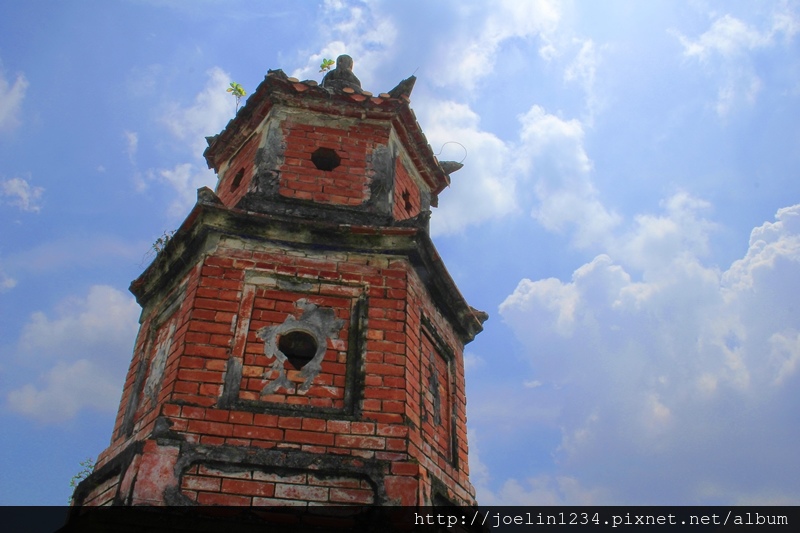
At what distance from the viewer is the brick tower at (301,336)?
4512 mm

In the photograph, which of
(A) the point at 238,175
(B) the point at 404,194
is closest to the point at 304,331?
(B) the point at 404,194

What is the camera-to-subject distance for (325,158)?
673 centimetres

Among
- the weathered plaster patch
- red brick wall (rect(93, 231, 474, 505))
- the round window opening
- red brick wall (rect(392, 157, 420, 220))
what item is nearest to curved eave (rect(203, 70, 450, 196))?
red brick wall (rect(392, 157, 420, 220))

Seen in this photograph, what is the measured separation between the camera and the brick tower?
4.51 m

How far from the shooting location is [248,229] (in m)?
5.60

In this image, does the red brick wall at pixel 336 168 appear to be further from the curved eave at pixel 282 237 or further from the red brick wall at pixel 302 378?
the red brick wall at pixel 302 378

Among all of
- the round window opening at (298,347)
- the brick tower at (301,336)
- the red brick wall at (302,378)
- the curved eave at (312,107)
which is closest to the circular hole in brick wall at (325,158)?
the brick tower at (301,336)

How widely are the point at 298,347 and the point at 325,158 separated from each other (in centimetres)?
234

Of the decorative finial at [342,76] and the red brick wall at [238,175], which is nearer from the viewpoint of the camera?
the red brick wall at [238,175]

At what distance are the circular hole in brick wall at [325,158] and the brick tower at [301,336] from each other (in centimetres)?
2

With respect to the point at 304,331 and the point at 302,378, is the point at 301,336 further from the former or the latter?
the point at 302,378

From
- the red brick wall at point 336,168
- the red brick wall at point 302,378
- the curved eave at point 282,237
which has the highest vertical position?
the red brick wall at point 336,168

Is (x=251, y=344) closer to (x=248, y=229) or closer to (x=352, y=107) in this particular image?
(x=248, y=229)

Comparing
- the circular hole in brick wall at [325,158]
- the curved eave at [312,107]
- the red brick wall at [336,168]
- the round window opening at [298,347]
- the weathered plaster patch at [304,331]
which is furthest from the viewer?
the curved eave at [312,107]
